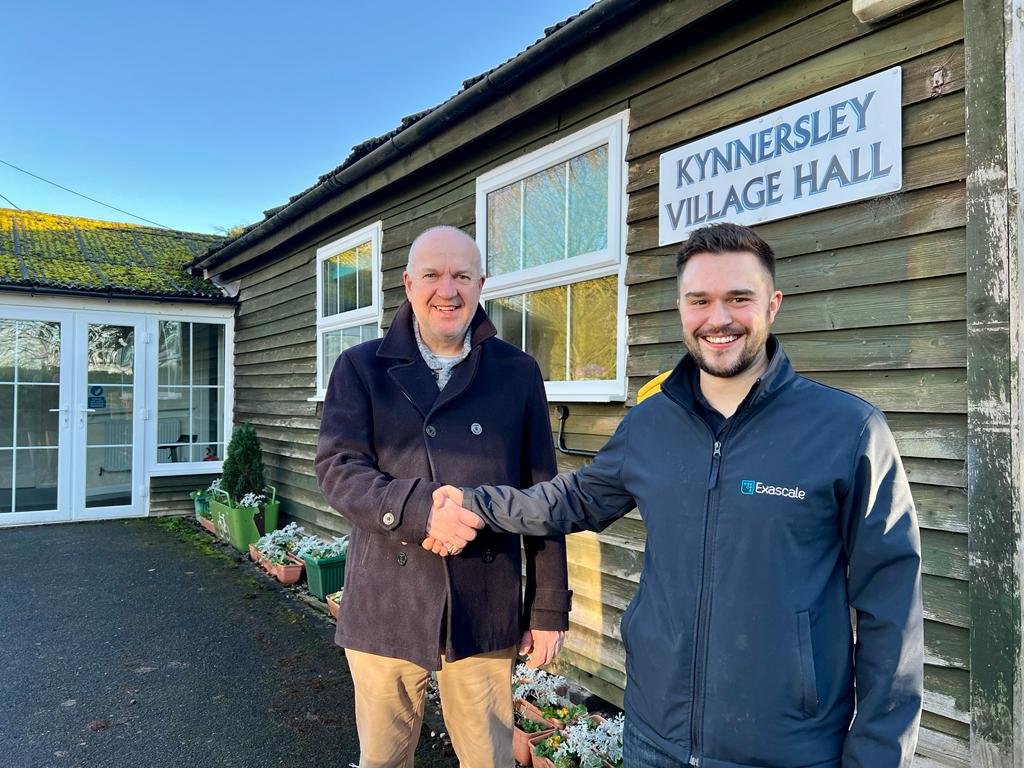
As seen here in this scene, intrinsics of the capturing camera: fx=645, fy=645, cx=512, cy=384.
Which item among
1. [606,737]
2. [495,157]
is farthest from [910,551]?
[495,157]

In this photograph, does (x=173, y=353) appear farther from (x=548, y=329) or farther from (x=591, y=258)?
(x=591, y=258)

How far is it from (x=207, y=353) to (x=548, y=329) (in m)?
6.40

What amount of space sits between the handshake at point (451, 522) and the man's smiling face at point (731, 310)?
0.67 m

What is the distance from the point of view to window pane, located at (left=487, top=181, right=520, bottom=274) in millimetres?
3838

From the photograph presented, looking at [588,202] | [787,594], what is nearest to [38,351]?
[588,202]

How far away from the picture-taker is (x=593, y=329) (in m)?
3.30

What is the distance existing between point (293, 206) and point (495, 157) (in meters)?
2.76

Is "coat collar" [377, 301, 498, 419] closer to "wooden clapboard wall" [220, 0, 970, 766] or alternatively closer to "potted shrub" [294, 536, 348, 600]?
"wooden clapboard wall" [220, 0, 970, 766]

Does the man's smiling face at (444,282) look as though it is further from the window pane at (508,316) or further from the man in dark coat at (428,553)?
the window pane at (508,316)

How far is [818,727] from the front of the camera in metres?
1.10

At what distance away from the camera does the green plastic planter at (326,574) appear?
493 centimetres

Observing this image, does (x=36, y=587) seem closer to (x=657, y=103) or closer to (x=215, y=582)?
(x=215, y=582)

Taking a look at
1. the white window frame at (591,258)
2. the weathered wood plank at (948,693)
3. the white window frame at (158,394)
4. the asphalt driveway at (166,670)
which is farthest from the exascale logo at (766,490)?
the white window frame at (158,394)

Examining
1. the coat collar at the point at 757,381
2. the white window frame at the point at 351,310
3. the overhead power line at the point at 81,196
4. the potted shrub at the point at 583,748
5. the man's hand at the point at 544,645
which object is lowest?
the potted shrub at the point at 583,748
